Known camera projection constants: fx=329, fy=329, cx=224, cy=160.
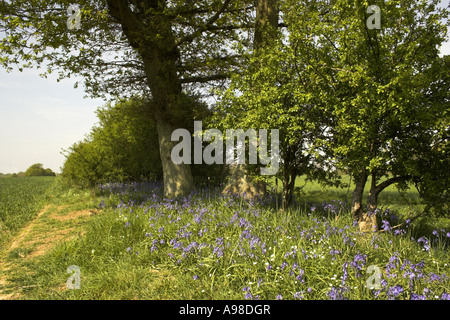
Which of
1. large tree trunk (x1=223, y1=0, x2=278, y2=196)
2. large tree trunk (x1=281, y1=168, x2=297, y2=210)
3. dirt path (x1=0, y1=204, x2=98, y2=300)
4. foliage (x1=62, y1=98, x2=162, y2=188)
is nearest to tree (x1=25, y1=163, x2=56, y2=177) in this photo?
foliage (x1=62, y1=98, x2=162, y2=188)

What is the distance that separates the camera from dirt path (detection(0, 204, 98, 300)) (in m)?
5.60

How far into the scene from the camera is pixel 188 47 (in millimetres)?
10438

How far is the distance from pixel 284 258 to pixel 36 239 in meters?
6.43

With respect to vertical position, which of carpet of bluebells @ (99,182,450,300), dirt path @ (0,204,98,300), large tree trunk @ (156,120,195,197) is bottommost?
dirt path @ (0,204,98,300)

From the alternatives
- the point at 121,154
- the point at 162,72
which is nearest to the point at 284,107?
the point at 162,72

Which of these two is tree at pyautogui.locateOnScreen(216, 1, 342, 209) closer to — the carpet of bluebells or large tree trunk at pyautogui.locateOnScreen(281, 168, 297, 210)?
large tree trunk at pyautogui.locateOnScreen(281, 168, 297, 210)

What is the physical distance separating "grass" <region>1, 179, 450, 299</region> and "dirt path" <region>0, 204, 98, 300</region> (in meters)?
0.08

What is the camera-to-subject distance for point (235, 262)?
4.74 m

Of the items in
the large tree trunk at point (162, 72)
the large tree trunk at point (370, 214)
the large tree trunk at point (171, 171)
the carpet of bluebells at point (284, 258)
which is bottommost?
the carpet of bluebells at point (284, 258)

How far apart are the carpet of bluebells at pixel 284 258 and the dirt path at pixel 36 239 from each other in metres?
1.81

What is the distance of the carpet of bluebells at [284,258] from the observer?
3912mm

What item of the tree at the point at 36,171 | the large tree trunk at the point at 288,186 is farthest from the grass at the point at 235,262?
the tree at the point at 36,171

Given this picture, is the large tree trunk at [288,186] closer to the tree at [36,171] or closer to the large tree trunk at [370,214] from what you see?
the large tree trunk at [370,214]
